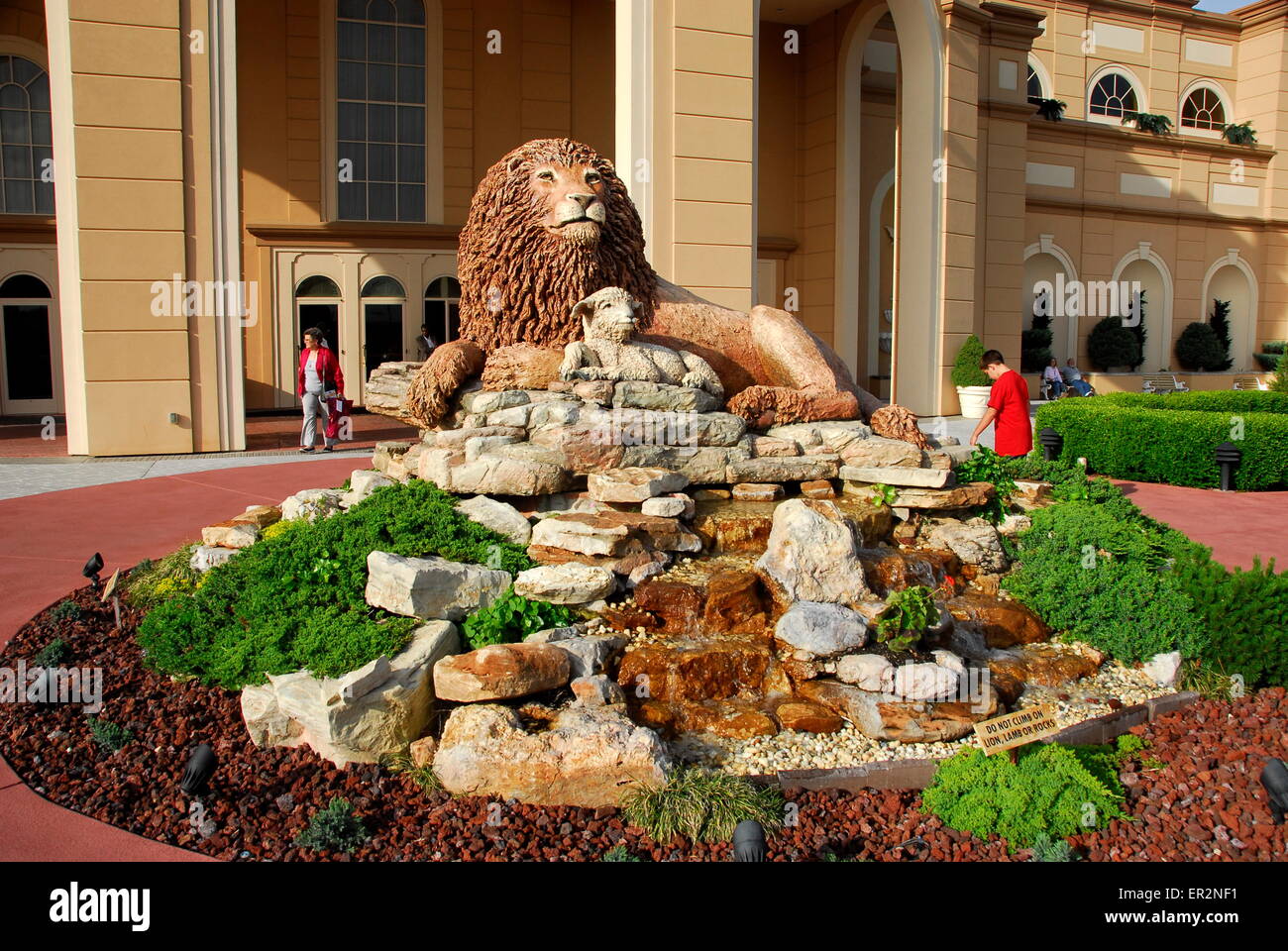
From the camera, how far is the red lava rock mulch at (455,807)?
3992mm

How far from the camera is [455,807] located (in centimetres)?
425

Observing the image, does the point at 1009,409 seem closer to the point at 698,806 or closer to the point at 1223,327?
the point at 698,806

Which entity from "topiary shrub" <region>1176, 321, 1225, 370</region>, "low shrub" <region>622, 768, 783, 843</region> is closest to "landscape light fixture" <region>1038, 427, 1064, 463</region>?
"low shrub" <region>622, 768, 783, 843</region>

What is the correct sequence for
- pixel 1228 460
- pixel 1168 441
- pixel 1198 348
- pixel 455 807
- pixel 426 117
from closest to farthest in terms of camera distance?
pixel 455 807 → pixel 1228 460 → pixel 1168 441 → pixel 426 117 → pixel 1198 348

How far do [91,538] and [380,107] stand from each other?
13848 mm

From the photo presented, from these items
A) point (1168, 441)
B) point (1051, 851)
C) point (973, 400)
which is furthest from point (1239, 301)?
point (1051, 851)

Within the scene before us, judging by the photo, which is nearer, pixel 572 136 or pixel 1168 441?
pixel 1168 441

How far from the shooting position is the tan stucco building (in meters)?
13.1

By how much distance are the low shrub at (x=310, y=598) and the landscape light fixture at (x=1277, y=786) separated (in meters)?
3.86

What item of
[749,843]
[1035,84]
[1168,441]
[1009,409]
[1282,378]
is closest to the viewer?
[749,843]

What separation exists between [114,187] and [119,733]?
1062 cm

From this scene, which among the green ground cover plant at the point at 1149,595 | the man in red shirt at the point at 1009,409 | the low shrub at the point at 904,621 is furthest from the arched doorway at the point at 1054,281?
the low shrub at the point at 904,621

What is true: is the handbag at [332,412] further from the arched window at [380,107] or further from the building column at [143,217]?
the arched window at [380,107]

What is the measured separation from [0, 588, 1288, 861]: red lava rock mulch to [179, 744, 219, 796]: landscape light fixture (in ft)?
0.28
